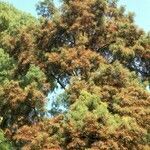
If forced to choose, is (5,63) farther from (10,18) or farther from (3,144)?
(10,18)

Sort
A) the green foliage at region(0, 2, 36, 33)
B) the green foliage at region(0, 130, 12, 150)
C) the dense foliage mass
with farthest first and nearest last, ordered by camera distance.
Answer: the green foliage at region(0, 2, 36, 33) < the green foliage at region(0, 130, 12, 150) < the dense foliage mass

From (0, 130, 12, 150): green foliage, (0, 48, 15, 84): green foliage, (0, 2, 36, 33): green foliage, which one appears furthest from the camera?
(0, 2, 36, 33): green foliage

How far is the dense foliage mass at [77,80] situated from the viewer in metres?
21.5

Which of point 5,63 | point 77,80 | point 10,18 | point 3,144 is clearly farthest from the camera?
point 10,18

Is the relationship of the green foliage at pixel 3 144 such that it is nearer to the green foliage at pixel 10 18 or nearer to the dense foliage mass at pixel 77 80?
the dense foliage mass at pixel 77 80

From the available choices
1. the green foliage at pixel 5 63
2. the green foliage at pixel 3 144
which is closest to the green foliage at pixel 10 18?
the green foliage at pixel 5 63

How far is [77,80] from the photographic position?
24156mm

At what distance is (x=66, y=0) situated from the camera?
27.1 meters

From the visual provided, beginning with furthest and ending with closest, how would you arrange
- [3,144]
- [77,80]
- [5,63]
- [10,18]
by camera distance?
1. [10,18]
2. [5,63]
3. [3,144]
4. [77,80]

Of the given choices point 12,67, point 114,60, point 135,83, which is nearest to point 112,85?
point 135,83

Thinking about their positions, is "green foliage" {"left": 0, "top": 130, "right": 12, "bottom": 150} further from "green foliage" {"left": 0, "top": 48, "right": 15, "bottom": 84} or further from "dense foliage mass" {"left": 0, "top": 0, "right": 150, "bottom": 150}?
"green foliage" {"left": 0, "top": 48, "right": 15, "bottom": 84}

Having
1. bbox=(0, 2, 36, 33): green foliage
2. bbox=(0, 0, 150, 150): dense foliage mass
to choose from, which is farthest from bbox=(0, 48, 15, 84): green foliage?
bbox=(0, 2, 36, 33): green foliage

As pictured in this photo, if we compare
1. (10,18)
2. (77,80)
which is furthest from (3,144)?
(10,18)

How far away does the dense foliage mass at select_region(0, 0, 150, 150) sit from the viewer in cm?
2155
